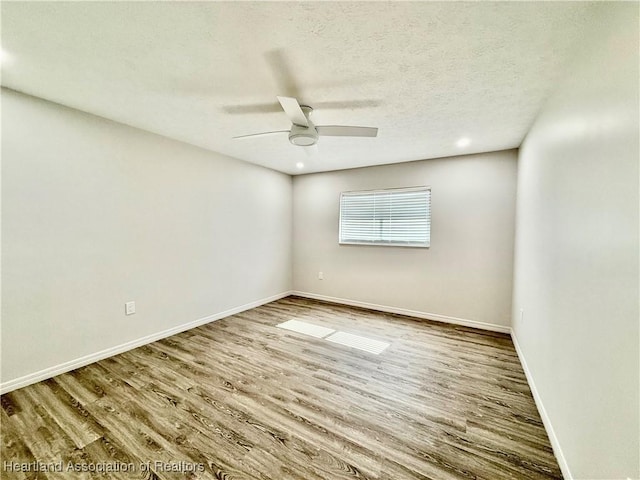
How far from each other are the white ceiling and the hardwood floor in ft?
7.52

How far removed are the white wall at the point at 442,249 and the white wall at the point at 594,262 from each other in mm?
1505

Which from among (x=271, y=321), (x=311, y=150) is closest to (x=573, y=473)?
(x=311, y=150)

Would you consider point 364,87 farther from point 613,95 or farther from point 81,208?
point 81,208

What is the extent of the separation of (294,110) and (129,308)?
2.57 metres

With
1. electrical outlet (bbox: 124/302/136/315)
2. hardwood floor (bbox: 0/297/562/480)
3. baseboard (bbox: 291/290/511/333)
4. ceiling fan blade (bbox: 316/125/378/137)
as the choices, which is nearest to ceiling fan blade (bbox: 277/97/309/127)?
ceiling fan blade (bbox: 316/125/378/137)

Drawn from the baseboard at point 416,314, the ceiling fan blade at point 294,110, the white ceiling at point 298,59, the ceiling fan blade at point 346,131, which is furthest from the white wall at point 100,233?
the ceiling fan blade at point 346,131

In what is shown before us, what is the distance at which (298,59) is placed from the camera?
161 centimetres

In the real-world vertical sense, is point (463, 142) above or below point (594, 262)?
above

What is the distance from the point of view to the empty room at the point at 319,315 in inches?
48.4

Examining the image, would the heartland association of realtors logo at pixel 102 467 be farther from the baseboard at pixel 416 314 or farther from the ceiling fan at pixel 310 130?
the baseboard at pixel 416 314

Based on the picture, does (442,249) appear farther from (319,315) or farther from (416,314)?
(319,315)

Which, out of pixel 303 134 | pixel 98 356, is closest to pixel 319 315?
pixel 98 356

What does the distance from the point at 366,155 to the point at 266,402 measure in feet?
10.0

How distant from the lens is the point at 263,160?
3916mm
